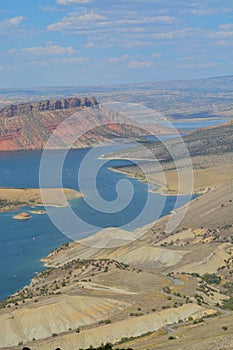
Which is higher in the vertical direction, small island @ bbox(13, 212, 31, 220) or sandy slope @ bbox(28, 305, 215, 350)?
sandy slope @ bbox(28, 305, 215, 350)

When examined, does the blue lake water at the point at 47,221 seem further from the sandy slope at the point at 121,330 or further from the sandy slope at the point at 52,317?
the sandy slope at the point at 121,330

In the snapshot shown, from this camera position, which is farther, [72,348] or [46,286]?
[46,286]

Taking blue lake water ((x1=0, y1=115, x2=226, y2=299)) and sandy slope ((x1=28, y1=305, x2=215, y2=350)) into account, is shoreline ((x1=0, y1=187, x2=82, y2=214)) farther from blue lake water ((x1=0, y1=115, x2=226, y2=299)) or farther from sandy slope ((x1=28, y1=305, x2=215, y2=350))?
sandy slope ((x1=28, y1=305, x2=215, y2=350))

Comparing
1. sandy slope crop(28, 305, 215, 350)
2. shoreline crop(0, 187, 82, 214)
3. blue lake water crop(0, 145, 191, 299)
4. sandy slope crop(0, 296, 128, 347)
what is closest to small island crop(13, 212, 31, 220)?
blue lake water crop(0, 145, 191, 299)

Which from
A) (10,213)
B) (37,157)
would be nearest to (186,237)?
(10,213)

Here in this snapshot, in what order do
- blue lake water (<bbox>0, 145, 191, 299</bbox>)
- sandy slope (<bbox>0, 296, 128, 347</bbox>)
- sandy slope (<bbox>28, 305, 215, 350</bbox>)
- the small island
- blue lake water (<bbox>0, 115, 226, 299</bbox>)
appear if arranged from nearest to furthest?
sandy slope (<bbox>28, 305, 215, 350</bbox>), sandy slope (<bbox>0, 296, 128, 347</bbox>), blue lake water (<bbox>0, 145, 191, 299</bbox>), blue lake water (<bbox>0, 115, 226, 299</bbox>), the small island

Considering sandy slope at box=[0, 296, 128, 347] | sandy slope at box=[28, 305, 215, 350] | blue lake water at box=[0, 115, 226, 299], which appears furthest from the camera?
blue lake water at box=[0, 115, 226, 299]

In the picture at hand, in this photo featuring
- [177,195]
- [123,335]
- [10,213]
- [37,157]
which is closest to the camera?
[123,335]

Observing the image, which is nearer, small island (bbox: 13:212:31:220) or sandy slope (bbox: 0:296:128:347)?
sandy slope (bbox: 0:296:128:347)

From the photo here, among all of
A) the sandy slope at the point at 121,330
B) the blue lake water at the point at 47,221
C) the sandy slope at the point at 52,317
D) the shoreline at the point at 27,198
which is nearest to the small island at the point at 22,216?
the blue lake water at the point at 47,221

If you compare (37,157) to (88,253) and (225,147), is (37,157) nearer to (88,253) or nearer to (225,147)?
(225,147)

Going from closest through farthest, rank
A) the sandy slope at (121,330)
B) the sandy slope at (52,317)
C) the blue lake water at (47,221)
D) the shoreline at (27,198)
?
the sandy slope at (121,330), the sandy slope at (52,317), the blue lake water at (47,221), the shoreline at (27,198)
